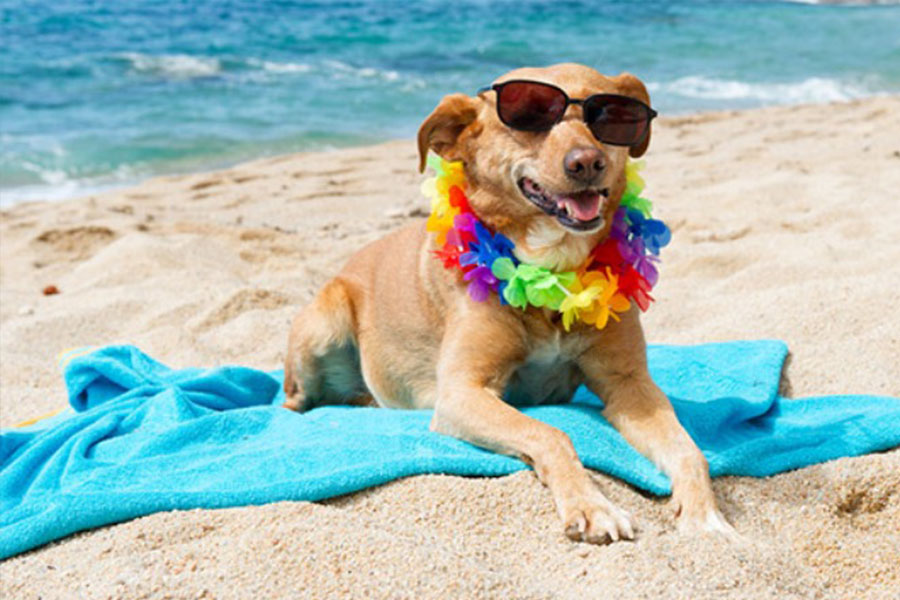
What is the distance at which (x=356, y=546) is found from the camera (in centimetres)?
273

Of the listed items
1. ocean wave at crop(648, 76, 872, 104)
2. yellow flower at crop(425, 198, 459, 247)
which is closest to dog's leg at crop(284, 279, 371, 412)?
yellow flower at crop(425, 198, 459, 247)

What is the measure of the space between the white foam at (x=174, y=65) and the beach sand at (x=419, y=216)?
7.98 metres

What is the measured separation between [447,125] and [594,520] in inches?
69.9

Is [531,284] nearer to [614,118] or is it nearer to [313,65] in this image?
[614,118]

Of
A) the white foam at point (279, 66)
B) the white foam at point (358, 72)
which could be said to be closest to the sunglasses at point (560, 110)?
the white foam at point (358, 72)

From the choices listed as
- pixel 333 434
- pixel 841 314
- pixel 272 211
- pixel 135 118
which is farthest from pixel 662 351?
pixel 135 118

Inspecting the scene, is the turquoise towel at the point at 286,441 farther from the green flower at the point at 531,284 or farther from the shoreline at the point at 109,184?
the shoreline at the point at 109,184

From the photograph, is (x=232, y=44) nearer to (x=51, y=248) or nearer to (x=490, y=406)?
(x=51, y=248)

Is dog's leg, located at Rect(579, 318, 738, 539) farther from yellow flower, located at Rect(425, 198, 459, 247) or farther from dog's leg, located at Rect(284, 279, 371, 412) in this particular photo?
dog's leg, located at Rect(284, 279, 371, 412)

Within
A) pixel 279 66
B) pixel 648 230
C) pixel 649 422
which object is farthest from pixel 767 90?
pixel 649 422

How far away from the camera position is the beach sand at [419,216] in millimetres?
2666

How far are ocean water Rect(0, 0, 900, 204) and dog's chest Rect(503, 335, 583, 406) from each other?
7772 millimetres

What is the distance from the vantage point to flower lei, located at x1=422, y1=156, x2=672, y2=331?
12.1ft

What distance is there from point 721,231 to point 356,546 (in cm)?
475
